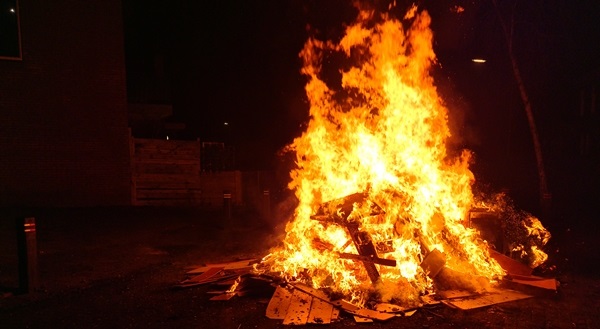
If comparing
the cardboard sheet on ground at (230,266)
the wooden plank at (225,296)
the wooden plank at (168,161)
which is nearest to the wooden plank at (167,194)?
the wooden plank at (168,161)

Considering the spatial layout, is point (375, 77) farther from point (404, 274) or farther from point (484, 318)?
point (484, 318)

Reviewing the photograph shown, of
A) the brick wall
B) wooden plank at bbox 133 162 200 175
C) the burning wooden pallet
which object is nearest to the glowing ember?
the burning wooden pallet

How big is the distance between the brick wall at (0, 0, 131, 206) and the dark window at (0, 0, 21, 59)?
0.16 m

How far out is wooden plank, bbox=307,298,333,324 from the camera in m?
5.47

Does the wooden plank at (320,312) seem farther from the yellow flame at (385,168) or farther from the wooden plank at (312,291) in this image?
the yellow flame at (385,168)

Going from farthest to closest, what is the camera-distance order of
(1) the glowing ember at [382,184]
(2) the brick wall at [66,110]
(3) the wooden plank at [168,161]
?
(3) the wooden plank at [168,161] < (2) the brick wall at [66,110] < (1) the glowing ember at [382,184]

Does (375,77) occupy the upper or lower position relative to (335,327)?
upper

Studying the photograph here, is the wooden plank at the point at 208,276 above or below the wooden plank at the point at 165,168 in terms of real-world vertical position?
below

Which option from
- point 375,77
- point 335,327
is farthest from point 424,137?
point 335,327

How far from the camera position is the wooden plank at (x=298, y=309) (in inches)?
215

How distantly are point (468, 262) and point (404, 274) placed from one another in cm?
123

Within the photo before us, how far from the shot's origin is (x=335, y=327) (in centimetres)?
530

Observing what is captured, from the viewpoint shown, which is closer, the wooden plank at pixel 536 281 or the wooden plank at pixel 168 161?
the wooden plank at pixel 536 281

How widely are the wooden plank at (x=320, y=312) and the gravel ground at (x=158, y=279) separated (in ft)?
0.74
